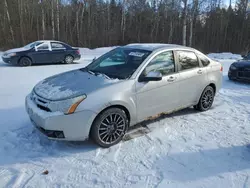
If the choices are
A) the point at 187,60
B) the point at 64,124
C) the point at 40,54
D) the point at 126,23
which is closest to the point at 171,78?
the point at 187,60

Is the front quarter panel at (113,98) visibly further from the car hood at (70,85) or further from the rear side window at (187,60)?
the rear side window at (187,60)

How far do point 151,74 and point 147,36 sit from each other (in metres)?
29.5

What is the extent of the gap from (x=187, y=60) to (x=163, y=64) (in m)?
0.79

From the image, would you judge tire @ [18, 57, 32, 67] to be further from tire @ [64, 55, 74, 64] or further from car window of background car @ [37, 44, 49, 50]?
tire @ [64, 55, 74, 64]

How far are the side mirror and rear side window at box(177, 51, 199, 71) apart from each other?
3.07ft

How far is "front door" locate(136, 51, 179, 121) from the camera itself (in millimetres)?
3934

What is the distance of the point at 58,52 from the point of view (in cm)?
1234

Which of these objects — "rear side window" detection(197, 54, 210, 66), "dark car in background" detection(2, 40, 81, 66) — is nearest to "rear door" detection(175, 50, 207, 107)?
"rear side window" detection(197, 54, 210, 66)

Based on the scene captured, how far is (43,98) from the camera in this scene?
3.45m

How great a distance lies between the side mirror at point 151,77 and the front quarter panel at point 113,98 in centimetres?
20

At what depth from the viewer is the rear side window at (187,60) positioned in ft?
15.1

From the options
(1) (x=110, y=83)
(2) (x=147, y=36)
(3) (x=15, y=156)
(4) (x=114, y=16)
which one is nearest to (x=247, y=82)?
(1) (x=110, y=83)

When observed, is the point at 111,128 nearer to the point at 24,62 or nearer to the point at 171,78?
the point at 171,78

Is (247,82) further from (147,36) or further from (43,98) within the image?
(147,36)
